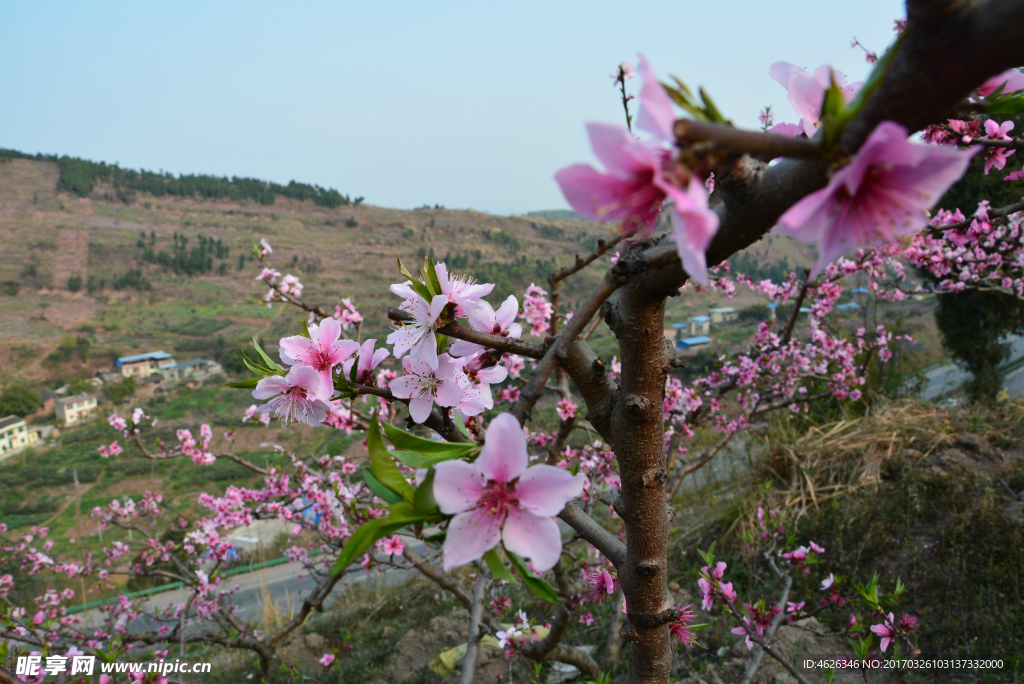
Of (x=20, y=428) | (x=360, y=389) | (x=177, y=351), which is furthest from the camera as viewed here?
(x=177, y=351)

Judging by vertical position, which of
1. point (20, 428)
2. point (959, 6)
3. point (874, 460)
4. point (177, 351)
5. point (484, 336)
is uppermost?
point (959, 6)

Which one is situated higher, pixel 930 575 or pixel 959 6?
pixel 959 6

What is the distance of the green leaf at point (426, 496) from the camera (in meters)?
0.58

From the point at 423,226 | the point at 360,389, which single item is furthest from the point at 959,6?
the point at 423,226

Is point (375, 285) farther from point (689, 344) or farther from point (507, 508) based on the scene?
point (507, 508)

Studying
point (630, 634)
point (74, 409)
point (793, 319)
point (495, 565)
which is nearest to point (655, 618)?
point (630, 634)

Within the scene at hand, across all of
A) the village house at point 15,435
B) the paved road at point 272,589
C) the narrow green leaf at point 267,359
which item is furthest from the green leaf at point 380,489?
the village house at point 15,435

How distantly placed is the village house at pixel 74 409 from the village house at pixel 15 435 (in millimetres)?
979

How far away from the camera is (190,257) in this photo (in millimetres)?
28703

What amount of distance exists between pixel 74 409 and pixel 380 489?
2300 cm

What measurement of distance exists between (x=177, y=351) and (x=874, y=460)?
2449 centimetres

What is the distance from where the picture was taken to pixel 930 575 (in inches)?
137

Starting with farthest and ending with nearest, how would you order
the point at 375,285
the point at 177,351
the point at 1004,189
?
1. the point at 375,285
2. the point at 177,351
3. the point at 1004,189

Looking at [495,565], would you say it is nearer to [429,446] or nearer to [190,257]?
[429,446]
